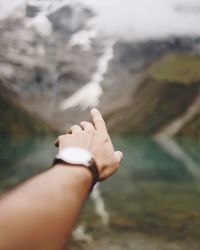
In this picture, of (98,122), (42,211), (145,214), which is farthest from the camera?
(145,214)

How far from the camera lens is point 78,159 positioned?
3.83 ft

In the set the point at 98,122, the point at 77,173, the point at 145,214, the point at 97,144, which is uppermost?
the point at 145,214

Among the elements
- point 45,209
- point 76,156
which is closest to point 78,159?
point 76,156

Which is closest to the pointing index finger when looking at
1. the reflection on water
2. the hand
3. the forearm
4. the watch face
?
the hand

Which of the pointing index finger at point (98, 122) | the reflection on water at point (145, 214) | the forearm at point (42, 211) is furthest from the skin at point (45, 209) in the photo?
the reflection on water at point (145, 214)

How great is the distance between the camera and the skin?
0.94m

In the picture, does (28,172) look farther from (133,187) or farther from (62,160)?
(62,160)

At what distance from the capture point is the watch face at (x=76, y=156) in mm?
1151

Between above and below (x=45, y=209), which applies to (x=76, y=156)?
above

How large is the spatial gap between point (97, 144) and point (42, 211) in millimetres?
315

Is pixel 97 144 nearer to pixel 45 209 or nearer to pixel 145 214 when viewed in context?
pixel 45 209

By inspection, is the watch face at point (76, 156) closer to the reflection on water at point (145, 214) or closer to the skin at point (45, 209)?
the skin at point (45, 209)

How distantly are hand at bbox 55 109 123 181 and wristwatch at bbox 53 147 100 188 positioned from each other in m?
0.02

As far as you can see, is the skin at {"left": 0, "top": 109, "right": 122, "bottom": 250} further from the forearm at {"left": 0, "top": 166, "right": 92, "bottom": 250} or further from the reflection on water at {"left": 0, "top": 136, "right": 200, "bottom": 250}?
the reflection on water at {"left": 0, "top": 136, "right": 200, "bottom": 250}
